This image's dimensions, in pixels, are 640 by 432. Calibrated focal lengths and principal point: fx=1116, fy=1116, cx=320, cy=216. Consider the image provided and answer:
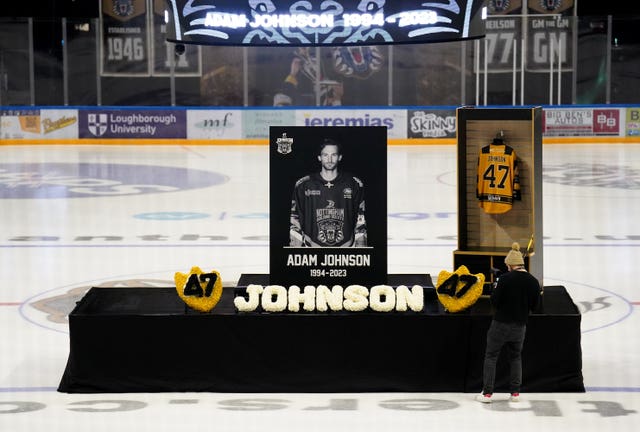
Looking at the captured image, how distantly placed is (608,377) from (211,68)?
87.6 feet

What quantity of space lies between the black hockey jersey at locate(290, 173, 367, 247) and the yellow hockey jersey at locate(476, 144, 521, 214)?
1.35m

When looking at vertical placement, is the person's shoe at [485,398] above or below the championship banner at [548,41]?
below

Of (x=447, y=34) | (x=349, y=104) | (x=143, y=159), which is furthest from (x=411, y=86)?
(x=447, y=34)

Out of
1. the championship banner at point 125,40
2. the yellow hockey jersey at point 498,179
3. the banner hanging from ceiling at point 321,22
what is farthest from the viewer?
the championship banner at point 125,40

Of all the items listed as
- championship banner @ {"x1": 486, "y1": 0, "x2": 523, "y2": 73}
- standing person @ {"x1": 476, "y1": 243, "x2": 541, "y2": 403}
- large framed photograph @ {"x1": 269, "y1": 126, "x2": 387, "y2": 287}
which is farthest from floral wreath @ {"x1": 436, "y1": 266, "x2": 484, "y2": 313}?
championship banner @ {"x1": 486, "y1": 0, "x2": 523, "y2": 73}

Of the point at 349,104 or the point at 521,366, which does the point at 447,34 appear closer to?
the point at 521,366

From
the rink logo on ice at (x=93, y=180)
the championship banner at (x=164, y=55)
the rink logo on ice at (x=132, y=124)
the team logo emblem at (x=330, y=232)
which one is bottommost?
the team logo emblem at (x=330, y=232)

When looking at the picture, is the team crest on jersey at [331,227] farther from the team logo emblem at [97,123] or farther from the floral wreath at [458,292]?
the team logo emblem at [97,123]

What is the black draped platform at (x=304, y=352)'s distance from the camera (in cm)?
704

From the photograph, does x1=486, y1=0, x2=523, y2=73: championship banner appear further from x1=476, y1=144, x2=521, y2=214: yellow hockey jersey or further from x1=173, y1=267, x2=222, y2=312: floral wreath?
x1=173, y1=267, x2=222, y2=312: floral wreath

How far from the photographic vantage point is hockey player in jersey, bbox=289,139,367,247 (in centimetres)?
741

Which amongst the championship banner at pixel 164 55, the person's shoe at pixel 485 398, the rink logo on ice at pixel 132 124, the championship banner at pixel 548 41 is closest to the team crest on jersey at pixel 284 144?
the person's shoe at pixel 485 398

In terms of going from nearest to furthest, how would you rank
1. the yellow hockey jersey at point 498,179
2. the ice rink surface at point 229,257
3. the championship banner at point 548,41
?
the ice rink surface at point 229,257 → the yellow hockey jersey at point 498,179 → the championship banner at point 548,41

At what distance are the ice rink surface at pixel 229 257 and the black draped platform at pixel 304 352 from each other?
12 centimetres
